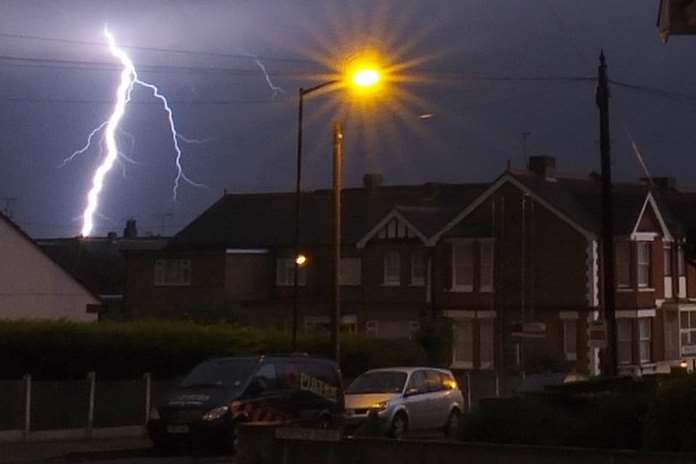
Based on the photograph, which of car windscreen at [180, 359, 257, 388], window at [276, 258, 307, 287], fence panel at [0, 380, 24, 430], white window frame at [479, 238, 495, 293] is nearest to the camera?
car windscreen at [180, 359, 257, 388]

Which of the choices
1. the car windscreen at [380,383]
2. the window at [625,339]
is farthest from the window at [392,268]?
the car windscreen at [380,383]

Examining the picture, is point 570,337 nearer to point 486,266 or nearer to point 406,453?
point 486,266

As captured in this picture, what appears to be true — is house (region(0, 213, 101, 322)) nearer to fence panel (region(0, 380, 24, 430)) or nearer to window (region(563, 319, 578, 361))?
fence panel (region(0, 380, 24, 430))

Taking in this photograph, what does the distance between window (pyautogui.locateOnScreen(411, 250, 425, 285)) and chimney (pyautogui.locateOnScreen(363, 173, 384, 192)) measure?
11.5 metres

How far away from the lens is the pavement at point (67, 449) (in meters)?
23.5

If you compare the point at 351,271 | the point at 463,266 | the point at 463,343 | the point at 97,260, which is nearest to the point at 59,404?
the point at 463,343

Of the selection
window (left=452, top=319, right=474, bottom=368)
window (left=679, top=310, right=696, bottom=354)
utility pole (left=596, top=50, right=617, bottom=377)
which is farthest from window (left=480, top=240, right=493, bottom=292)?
utility pole (left=596, top=50, right=617, bottom=377)

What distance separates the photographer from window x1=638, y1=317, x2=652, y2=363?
5397 cm

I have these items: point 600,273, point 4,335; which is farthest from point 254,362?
point 600,273

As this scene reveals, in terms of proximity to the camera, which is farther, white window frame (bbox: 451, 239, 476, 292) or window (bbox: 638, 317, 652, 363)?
white window frame (bbox: 451, 239, 476, 292)

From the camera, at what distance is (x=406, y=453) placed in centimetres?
1577

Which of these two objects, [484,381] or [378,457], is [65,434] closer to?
[378,457]

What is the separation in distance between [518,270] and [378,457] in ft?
131

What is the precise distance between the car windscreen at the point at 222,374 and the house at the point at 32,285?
19682mm
